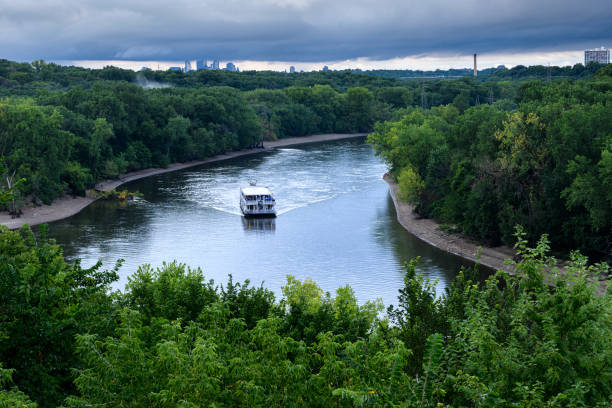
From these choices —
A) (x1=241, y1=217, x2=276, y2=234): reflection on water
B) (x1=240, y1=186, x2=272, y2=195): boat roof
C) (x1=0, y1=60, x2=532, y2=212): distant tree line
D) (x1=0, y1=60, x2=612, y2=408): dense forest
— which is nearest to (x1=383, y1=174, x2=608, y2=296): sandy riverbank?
(x1=0, y1=60, x2=612, y2=408): dense forest

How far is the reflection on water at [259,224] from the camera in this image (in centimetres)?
5977

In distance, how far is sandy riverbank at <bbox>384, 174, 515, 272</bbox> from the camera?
46906 mm

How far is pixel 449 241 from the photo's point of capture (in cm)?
5284

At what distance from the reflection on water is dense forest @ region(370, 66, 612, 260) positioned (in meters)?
14.9

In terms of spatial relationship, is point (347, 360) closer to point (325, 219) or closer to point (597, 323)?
point (597, 323)

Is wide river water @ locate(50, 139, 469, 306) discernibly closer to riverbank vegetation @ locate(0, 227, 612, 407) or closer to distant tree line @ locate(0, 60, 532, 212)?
distant tree line @ locate(0, 60, 532, 212)

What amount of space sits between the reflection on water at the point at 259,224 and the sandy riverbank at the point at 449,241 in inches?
472

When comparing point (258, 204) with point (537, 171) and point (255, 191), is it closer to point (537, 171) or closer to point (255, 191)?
point (255, 191)

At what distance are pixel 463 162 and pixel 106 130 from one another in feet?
155

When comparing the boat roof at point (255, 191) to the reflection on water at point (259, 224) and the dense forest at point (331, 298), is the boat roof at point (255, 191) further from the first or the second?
the dense forest at point (331, 298)

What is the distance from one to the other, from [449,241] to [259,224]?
18336 mm

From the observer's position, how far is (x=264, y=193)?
219ft

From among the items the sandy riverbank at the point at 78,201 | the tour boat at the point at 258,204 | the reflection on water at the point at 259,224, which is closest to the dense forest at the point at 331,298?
the sandy riverbank at the point at 78,201

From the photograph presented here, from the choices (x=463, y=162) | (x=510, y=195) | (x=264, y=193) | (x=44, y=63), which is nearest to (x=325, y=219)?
(x=264, y=193)
